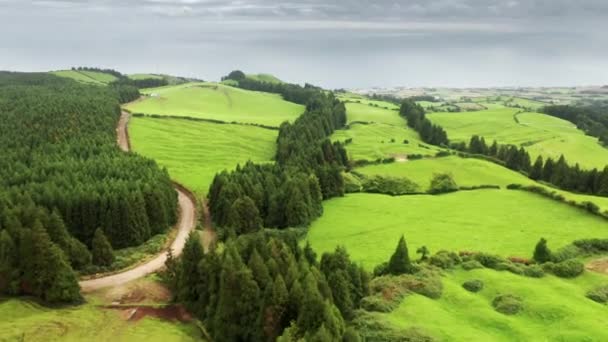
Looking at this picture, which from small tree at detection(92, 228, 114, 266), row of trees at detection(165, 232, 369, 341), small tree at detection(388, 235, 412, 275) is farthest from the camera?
small tree at detection(92, 228, 114, 266)

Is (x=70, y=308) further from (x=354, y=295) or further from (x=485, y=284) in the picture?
(x=485, y=284)

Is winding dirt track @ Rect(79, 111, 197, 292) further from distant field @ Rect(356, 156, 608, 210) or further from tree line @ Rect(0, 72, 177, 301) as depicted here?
distant field @ Rect(356, 156, 608, 210)

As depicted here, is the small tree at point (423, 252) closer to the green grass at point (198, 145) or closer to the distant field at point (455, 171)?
the distant field at point (455, 171)

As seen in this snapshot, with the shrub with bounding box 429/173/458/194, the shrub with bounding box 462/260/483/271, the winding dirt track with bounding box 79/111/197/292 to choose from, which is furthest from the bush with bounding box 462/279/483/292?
the shrub with bounding box 429/173/458/194

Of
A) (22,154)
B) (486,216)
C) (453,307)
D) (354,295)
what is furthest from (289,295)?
(22,154)

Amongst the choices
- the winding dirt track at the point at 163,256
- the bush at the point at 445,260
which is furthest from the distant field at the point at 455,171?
the bush at the point at 445,260

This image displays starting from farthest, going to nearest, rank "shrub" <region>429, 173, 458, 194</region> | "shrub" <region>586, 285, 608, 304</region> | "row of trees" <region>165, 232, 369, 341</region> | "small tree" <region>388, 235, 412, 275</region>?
"shrub" <region>429, 173, 458, 194</region> < "small tree" <region>388, 235, 412, 275</region> < "shrub" <region>586, 285, 608, 304</region> < "row of trees" <region>165, 232, 369, 341</region>

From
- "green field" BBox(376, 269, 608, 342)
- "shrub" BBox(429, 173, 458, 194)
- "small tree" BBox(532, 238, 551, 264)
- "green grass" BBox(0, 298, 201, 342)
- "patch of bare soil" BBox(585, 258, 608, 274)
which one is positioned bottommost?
"green grass" BBox(0, 298, 201, 342)
